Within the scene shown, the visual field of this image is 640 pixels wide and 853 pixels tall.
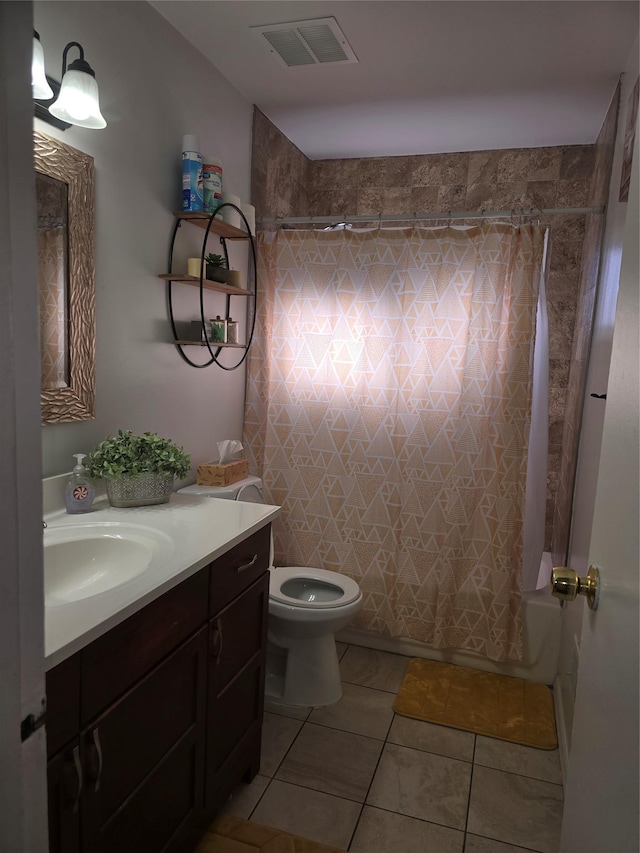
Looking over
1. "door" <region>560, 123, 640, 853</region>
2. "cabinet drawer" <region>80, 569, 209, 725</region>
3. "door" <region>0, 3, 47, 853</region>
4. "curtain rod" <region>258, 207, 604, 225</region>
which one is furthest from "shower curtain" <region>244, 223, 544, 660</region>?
"door" <region>0, 3, 47, 853</region>

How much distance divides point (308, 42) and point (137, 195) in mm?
897

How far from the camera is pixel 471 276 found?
2584 mm

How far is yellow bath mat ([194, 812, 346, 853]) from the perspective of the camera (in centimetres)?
170

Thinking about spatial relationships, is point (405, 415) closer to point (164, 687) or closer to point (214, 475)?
point (214, 475)

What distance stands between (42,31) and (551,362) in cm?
270

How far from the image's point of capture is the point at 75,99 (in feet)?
5.11

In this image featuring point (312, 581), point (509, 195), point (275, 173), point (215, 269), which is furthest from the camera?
point (509, 195)

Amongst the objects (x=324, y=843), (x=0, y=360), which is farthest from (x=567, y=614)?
(x=0, y=360)

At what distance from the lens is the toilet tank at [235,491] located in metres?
2.32

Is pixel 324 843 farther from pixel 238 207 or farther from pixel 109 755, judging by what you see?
pixel 238 207

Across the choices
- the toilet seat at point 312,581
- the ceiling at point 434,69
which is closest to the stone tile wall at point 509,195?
the ceiling at point 434,69

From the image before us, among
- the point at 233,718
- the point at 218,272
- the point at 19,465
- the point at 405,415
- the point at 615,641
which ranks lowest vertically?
the point at 233,718

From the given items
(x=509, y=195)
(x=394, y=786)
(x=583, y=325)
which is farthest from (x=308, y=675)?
(x=509, y=195)

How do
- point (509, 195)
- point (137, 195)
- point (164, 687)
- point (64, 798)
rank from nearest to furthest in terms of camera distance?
1. point (64, 798)
2. point (164, 687)
3. point (137, 195)
4. point (509, 195)
